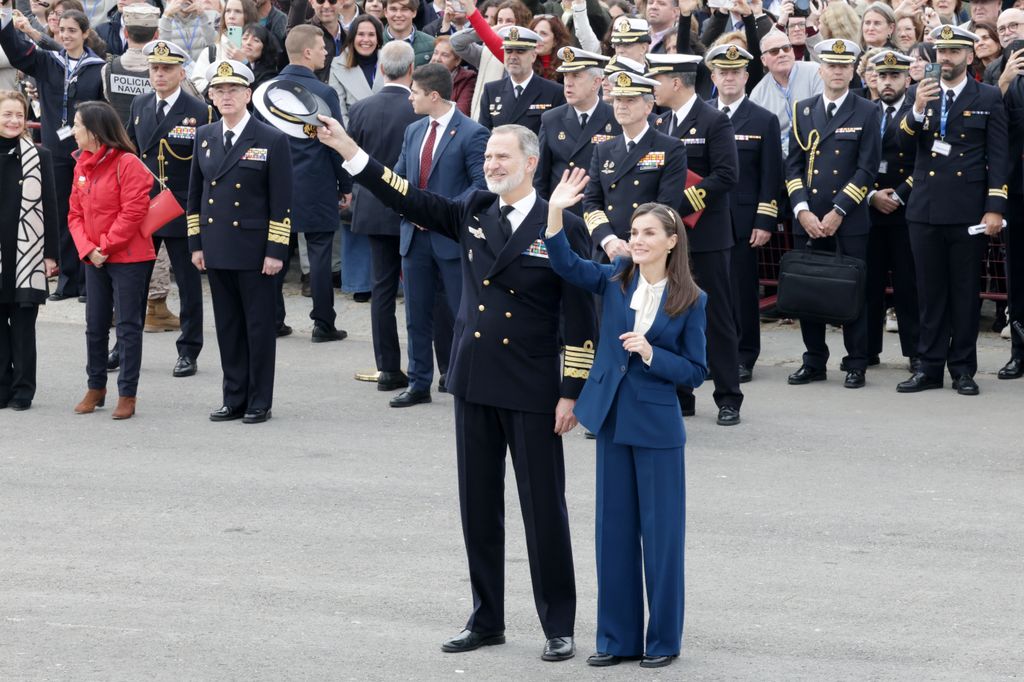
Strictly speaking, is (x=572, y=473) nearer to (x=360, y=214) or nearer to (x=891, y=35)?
Result: (x=360, y=214)

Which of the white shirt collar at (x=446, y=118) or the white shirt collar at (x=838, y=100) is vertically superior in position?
the white shirt collar at (x=838, y=100)

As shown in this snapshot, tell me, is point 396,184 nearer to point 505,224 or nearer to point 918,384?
point 505,224

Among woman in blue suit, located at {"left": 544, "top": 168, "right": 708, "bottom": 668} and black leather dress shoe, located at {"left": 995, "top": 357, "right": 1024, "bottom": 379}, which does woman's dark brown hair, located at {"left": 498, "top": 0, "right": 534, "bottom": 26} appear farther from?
woman in blue suit, located at {"left": 544, "top": 168, "right": 708, "bottom": 668}

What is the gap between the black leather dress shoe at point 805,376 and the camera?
38.1 feet

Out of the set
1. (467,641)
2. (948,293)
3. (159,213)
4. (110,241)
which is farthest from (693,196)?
(467,641)

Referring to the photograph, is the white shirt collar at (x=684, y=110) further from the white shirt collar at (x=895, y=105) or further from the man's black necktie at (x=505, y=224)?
the man's black necktie at (x=505, y=224)

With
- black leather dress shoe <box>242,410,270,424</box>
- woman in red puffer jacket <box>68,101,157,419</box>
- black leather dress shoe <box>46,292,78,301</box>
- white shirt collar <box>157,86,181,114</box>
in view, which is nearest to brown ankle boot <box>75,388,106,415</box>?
woman in red puffer jacket <box>68,101,157,419</box>

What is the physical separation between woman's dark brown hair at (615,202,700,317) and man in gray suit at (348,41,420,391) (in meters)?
5.05

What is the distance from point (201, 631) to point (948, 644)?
2853mm

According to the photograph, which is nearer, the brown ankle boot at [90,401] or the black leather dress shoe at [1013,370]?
the brown ankle boot at [90,401]

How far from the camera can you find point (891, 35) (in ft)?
44.1

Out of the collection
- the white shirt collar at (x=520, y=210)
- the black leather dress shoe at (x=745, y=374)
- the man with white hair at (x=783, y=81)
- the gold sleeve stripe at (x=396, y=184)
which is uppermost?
the man with white hair at (x=783, y=81)

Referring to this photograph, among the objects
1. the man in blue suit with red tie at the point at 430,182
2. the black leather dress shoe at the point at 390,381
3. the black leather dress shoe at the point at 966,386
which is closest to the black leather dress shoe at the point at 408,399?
the man in blue suit with red tie at the point at 430,182

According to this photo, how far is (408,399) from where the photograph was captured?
11.0 metres
